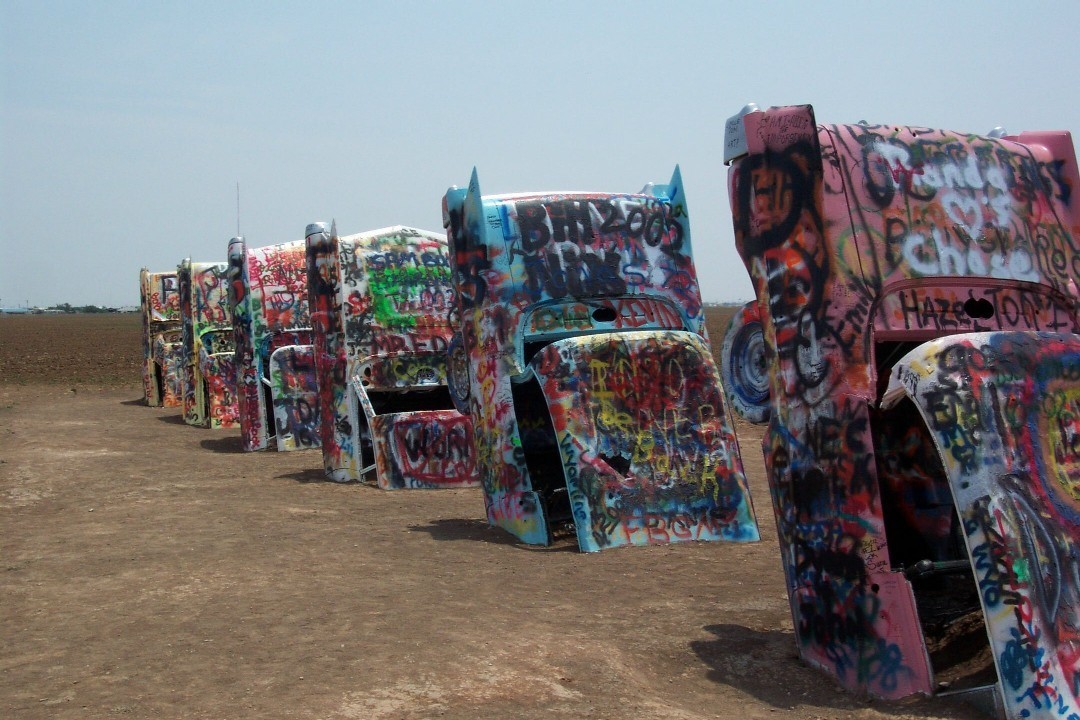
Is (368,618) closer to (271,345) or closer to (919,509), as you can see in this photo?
(919,509)

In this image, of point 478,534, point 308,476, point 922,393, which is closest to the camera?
point 922,393

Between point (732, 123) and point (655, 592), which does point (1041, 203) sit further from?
point (655, 592)

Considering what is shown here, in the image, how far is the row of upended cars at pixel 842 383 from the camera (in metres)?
4.89

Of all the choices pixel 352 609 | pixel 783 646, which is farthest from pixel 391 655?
pixel 783 646

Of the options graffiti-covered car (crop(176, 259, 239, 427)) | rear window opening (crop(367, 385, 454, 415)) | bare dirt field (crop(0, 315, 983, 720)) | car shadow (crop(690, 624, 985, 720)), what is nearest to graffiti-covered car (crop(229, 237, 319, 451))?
rear window opening (crop(367, 385, 454, 415))

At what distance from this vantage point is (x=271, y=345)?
17.0m

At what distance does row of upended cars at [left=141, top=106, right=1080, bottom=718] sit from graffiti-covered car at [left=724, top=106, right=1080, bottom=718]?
0.01 meters

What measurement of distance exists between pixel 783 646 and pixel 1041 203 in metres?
2.63

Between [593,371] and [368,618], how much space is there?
297cm

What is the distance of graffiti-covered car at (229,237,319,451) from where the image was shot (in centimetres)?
1655

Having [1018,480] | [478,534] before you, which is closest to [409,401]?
[478,534]

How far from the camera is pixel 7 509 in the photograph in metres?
10.8

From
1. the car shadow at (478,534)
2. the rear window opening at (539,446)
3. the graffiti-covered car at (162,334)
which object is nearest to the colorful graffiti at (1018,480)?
the car shadow at (478,534)

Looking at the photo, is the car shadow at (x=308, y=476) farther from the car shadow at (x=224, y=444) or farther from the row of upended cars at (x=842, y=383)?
the row of upended cars at (x=842, y=383)
